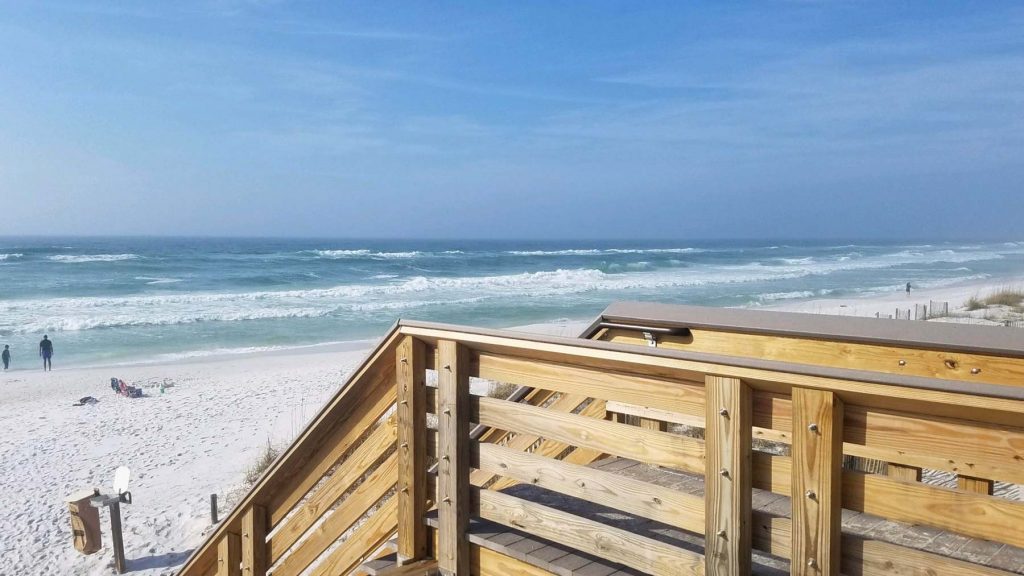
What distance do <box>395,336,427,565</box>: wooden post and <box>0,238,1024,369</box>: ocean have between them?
2070 cm

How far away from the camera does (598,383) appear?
2504 mm

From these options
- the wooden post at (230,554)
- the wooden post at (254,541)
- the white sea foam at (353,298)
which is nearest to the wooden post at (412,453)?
the wooden post at (254,541)

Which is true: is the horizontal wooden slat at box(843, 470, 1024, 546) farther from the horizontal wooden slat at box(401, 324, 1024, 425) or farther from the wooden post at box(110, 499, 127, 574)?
the wooden post at box(110, 499, 127, 574)

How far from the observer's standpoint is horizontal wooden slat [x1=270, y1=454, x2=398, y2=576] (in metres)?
3.32

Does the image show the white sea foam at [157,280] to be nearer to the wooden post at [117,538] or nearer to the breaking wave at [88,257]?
the breaking wave at [88,257]

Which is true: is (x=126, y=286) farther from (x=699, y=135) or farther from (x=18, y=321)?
(x=699, y=135)

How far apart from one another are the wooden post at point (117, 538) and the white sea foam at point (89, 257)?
52.1 m

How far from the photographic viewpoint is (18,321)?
2945 cm

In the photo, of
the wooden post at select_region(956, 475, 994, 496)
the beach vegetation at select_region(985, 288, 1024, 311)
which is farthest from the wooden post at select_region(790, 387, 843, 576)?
the beach vegetation at select_region(985, 288, 1024, 311)

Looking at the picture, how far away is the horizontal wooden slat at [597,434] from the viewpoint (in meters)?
2.33

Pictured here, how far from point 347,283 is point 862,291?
27344 millimetres

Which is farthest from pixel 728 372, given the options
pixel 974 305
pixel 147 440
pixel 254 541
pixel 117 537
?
pixel 974 305

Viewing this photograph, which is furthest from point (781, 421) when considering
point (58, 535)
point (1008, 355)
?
point (58, 535)

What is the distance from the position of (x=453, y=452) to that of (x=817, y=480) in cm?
144
